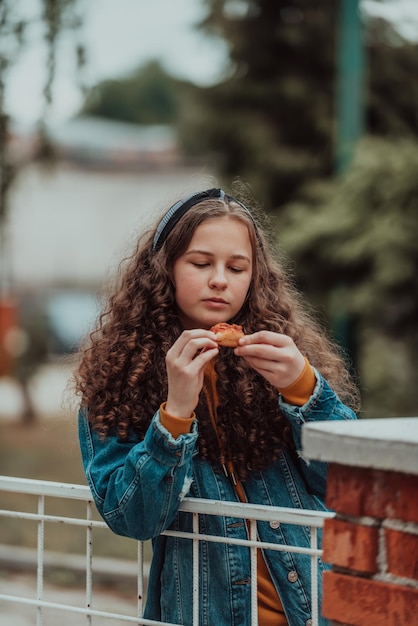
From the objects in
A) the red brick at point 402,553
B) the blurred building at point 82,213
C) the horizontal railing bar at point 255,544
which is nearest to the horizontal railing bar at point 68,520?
the horizontal railing bar at point 255,544

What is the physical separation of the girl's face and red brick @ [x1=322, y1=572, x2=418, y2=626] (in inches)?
28.7

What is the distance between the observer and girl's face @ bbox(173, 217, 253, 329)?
2.37 meters

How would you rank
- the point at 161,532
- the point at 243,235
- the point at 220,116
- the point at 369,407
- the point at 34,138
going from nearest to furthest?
1. the point at 161,532
2. the point at 243,235
3. the point at 369,407
4. the point at 34,138
5. the point at 220,116

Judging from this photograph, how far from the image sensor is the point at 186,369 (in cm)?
212

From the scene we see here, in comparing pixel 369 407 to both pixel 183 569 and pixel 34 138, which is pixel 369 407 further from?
pixel 183 569

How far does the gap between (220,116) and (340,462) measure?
9233 millimetres

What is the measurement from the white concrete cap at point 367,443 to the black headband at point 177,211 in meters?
0.80

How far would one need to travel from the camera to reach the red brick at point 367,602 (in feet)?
5.88

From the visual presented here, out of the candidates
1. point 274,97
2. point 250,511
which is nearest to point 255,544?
point 250,511

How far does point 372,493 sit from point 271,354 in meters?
0.45

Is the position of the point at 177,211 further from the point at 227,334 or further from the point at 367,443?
the point at 367,443

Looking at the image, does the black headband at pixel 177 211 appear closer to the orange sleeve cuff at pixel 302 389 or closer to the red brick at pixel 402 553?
the orange sleeve cuff at pixel 302 389

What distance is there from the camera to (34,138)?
9.60m

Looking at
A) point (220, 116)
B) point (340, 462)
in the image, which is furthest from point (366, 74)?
point (340, 462)
